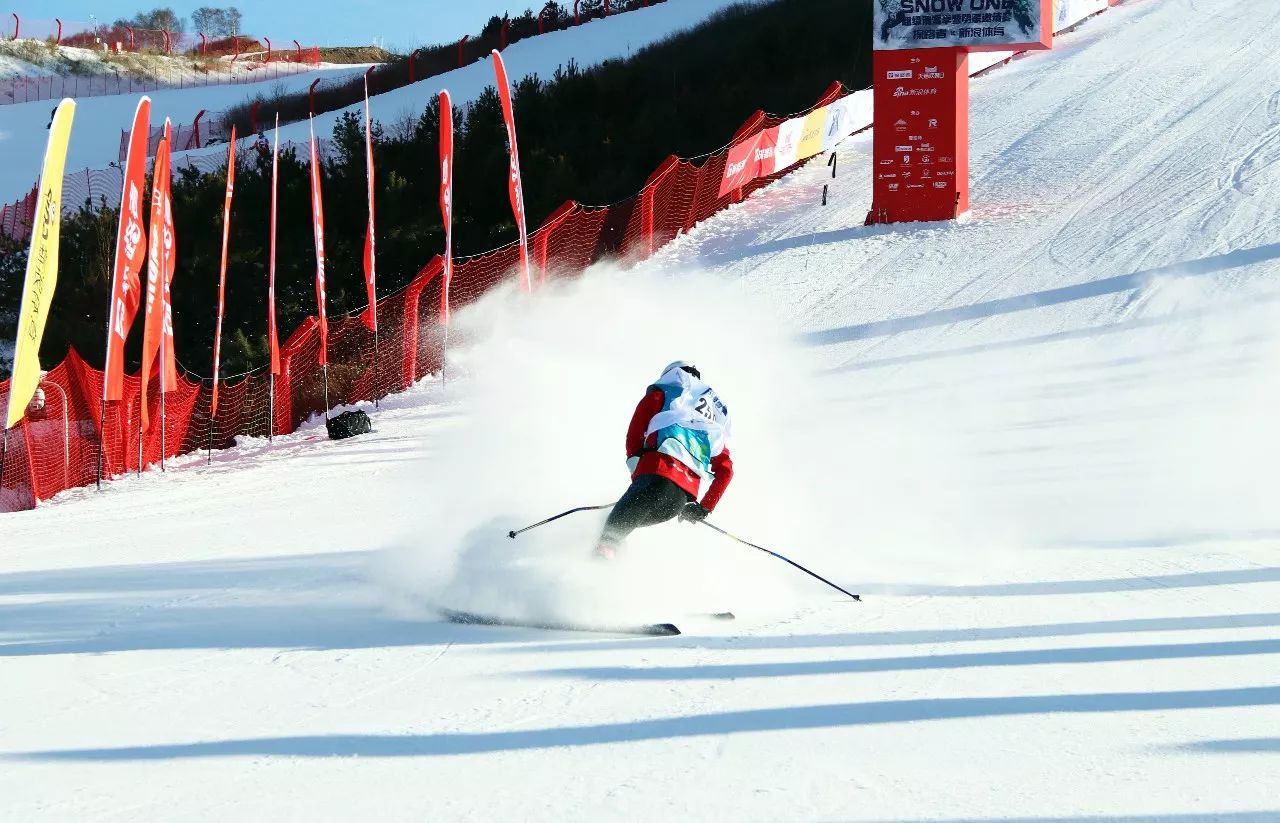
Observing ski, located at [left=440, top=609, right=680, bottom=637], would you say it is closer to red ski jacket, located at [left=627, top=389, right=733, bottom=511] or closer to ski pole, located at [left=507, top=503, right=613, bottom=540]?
ski pole, located at [left=507, top=503, right=613, bottom=540]

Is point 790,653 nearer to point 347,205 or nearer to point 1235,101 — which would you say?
point 1235,101

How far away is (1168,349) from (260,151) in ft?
73.3

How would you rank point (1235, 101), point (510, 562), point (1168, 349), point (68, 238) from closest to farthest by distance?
point (510, 562), point (1168, 349), point (1235, 101), point (68, 238)

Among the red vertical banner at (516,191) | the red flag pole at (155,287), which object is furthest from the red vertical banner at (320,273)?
the red vertical banner at (516,191)

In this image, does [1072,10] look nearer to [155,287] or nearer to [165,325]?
[155,287]

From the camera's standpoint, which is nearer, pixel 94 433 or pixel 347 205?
pixel 94 433

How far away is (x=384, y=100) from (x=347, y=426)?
1079 inches

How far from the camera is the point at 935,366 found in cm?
1391

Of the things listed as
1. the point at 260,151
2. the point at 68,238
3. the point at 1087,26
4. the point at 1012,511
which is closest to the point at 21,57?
the point at 260,151

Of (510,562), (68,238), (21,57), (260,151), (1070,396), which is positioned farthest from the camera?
(21,57)

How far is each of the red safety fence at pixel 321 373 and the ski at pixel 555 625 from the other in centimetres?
651

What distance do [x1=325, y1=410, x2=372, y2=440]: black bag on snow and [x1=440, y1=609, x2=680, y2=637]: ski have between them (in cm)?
754

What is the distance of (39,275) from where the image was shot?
11641mm

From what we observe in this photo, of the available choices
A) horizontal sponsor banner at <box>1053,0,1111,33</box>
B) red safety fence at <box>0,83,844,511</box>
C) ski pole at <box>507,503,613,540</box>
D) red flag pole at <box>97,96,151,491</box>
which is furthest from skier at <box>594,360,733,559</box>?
horizontal sponsor banner at <box>1053,0,1111,33</box>
